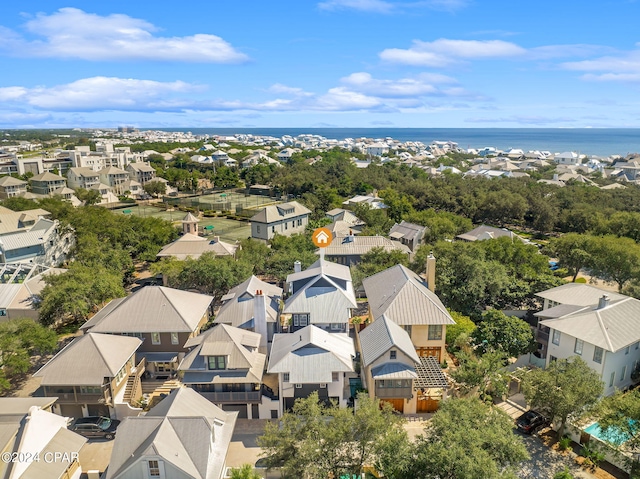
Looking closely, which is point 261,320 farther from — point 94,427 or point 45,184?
point 45,184

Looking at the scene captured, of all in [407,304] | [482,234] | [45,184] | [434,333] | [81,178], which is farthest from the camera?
[81,178]

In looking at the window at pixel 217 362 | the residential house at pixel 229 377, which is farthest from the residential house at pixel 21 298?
the window at pixel 217 362

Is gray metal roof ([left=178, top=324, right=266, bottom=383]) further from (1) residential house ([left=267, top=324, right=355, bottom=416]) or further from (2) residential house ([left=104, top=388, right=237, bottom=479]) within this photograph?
(2) residential house ([left=104, top=388, right=237, bottom=479])

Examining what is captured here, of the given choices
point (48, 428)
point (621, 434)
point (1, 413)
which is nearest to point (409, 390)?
point (621, 434)

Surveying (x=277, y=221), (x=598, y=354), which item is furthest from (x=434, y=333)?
(x=277, y=221)

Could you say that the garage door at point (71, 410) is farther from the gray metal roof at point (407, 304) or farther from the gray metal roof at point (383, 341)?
the gray metal roof at point (407, 304)
